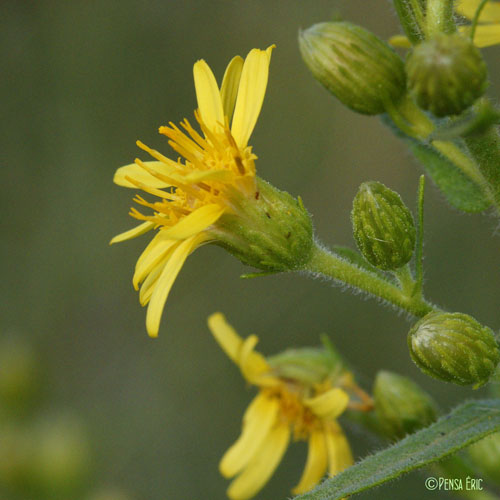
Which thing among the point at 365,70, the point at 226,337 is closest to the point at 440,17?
the point at 365,70

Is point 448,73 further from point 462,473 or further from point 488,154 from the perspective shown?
point 462,473

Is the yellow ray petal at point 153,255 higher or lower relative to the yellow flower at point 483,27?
lower

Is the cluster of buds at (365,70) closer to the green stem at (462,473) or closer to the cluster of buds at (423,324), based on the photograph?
the cluster of buds at (423,324)

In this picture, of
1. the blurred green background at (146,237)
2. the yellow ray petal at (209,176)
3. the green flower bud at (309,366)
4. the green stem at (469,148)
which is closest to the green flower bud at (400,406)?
the green flower bud at (309,366)

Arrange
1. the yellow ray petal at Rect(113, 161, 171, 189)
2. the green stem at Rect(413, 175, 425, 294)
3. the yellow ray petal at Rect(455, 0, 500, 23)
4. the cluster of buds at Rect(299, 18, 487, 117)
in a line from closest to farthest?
1. the cluster of buds at Rect(299, 18, 487, 117)
2. the green stem at Rect(413, 175, 425, 294)
3. the yellow ray petal at Rect(113, 161, 171, 189)
4. the yellow ray petal at Rect(455, 0, 500, 23)

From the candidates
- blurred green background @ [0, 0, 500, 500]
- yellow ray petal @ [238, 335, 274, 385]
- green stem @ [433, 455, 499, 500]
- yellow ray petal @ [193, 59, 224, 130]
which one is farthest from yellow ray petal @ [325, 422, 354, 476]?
blurred green background @ [0, 0, 500, 500]

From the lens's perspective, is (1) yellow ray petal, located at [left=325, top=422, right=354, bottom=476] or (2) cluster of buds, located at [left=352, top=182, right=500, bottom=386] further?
(1) yellow ray petal, located at [left=325, top=422, right=354, bottom=476]

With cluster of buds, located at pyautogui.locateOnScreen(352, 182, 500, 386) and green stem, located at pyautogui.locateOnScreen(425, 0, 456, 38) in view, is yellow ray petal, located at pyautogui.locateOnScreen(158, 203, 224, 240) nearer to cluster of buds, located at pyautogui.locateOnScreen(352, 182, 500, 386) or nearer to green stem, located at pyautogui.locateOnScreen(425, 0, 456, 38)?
cluster of buds, located at pyautogui.locateOnScreen(352, 182, 500, 386)
